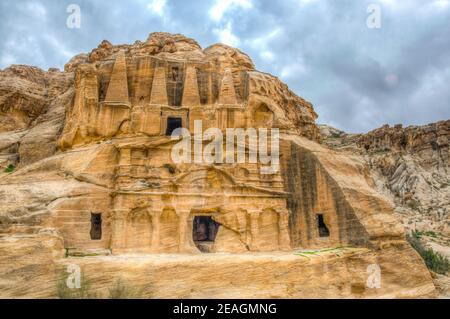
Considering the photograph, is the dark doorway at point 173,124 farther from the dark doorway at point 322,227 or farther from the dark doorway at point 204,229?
the dark doorway at point 322,227

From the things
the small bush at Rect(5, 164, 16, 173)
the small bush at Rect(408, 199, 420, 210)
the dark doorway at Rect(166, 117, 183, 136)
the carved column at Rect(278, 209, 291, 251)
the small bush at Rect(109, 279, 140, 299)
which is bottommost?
the small bush at Rect(109, 279, 140, 299)

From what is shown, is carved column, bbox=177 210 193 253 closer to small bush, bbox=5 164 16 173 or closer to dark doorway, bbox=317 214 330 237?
dark doorway, bbox=317 214 330 237

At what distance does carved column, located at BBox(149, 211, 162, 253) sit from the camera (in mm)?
26250

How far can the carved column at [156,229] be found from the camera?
26250 millimetres

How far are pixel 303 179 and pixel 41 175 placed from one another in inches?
675

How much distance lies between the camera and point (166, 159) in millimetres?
28766

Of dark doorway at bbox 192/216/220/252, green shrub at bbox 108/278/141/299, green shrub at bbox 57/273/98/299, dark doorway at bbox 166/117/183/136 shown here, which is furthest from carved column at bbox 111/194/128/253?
dark doorway at bbox 192/216/220/252

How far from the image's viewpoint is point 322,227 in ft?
95.3

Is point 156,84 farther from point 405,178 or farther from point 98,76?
point 405,178

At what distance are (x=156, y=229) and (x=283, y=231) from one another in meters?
8.39

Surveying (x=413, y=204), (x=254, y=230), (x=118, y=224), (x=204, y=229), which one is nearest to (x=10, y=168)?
(x=118, y=224)

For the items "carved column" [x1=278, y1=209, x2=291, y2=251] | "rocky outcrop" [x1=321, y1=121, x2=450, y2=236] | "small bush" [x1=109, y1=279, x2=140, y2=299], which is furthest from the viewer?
"rocky outcrop" [x1=321, y1=121, x2=450, y2=236]

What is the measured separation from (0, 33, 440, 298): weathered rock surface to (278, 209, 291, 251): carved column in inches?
3.7

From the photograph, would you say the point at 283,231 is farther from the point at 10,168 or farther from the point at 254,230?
the point at 10,168
